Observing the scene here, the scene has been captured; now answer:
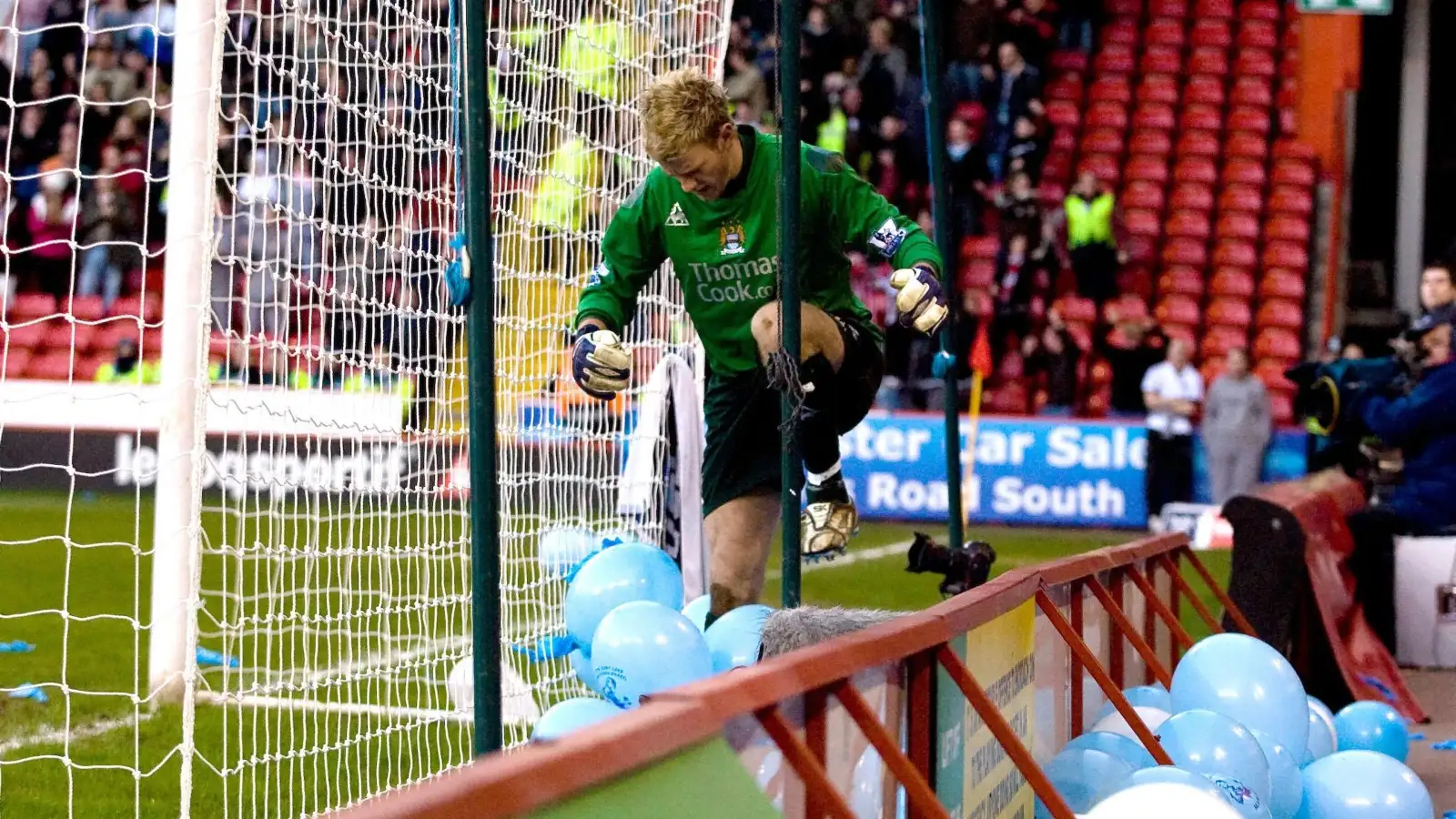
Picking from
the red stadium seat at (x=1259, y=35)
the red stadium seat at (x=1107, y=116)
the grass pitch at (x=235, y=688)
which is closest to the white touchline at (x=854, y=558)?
the grass pitch at (x=235, y=688)

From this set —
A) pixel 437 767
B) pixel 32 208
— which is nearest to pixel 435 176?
pixel 437 767

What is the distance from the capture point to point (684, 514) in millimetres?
6672

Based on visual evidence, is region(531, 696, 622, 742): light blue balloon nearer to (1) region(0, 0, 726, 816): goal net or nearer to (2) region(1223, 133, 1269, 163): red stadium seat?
(1) region(0, 0, 726, 816): goal net

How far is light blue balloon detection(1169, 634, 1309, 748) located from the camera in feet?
15.6

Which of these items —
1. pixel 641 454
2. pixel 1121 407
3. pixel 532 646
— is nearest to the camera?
pixel 532 646

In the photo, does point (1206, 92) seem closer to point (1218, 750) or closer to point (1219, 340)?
point (1219, 340)

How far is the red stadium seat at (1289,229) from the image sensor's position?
19.3 m

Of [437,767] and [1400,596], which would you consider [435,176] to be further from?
[1400,596]

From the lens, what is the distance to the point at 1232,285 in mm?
18969

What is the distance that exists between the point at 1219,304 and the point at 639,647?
15448 mm

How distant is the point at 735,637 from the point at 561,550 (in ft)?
6.04

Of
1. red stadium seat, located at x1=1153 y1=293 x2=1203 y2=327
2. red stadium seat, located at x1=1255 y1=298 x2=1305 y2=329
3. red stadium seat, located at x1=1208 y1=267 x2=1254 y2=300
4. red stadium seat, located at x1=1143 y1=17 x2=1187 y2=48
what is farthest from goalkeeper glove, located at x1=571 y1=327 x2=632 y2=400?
red stadium seat, located at x1=1143 y1=17 x2=1187 y2=48

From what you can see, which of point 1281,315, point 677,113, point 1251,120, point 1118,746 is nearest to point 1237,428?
point 1281,315

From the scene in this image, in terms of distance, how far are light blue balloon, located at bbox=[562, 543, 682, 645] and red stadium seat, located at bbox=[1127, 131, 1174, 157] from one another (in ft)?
51.7
